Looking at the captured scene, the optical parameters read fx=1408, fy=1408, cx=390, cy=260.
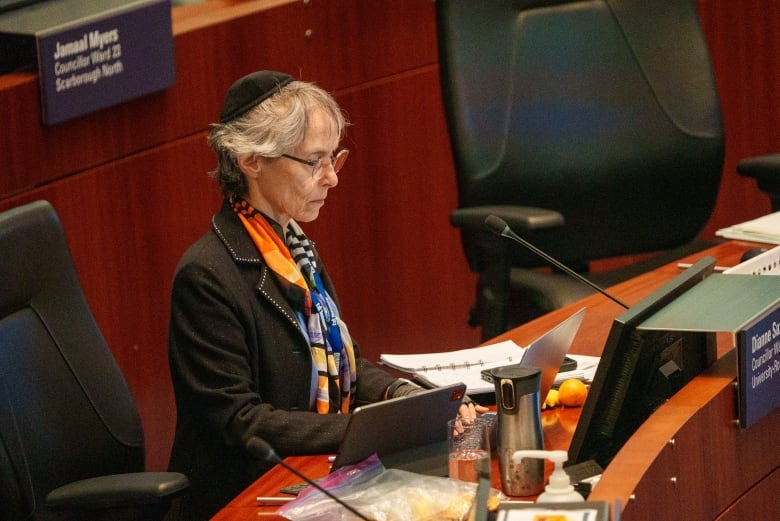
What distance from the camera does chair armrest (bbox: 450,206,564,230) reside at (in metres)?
2.92

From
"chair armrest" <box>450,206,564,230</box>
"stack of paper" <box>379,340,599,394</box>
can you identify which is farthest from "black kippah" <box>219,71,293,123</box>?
"chair armrest" <box>450,206,564,230</box>

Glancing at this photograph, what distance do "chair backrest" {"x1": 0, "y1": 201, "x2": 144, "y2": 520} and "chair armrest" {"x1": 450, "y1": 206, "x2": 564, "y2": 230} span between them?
3.03 feet

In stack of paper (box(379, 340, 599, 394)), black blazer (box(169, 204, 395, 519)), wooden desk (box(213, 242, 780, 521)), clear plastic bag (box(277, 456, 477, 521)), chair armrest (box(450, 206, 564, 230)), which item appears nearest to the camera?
wooden desk (box(213, 242, 780, 521))

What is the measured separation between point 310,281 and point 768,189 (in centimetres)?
133

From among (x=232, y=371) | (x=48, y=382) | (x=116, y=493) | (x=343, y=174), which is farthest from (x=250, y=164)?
(x=343, y=174)

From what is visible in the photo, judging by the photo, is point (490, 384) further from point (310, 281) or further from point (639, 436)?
point (639, 436)

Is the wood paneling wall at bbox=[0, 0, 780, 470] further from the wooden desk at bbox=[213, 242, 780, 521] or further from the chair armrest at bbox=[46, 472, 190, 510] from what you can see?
the wooden desk at bbox=[213, 242, 780, 521]

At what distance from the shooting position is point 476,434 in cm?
193

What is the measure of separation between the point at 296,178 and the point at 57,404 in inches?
21.3

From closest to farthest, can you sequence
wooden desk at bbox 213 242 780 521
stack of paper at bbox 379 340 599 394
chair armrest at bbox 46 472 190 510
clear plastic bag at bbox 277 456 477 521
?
wooden desk at bbox 213 242 780 521 < clear plastic bag at bbox 277 456 477 521 < chair armrest at bbox 46 472 190 510 < stack of paper at bbox 379 340 599 394

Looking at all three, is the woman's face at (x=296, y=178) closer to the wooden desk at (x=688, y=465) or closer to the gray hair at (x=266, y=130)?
the gray hair at (x=266, y=130)

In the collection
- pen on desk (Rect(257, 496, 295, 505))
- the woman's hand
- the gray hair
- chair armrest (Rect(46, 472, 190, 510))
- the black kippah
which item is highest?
the black kippah

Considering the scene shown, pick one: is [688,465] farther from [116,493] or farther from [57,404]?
[57,404]

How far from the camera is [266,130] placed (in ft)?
7.82
